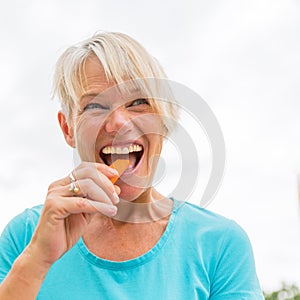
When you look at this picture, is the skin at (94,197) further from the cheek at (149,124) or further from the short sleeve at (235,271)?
the short sleeve at (235,271)

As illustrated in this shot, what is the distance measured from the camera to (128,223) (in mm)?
2553

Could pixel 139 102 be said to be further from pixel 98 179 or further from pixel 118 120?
pixel 98 179

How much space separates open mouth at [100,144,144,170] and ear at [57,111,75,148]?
199 millimetres

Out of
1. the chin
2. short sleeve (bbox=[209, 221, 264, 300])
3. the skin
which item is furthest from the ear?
short sleeve (bbox=[209, 221, 264, 300])

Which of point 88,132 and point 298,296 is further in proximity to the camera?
point 298,296

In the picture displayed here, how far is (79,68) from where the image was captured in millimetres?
2461

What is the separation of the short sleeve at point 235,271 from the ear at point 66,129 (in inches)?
30.9

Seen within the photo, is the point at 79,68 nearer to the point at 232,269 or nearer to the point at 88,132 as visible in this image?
the point at 88,132

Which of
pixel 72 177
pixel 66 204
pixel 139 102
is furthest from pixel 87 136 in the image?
pixel 66 204

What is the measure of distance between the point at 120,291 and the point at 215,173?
1.94 feet

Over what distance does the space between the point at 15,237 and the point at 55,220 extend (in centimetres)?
42

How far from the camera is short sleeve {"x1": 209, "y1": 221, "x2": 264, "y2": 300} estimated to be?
229cm

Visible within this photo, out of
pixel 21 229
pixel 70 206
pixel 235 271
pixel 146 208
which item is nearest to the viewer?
pixel 70 206

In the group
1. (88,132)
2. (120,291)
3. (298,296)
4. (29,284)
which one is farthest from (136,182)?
(298,296)
